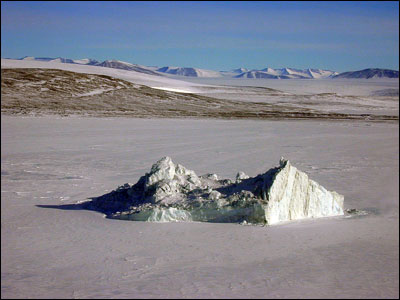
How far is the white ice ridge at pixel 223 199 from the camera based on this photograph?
4973mm

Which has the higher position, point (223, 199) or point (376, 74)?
point (376, 74)

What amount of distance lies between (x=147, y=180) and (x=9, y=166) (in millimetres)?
4423

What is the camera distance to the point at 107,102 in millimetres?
30000

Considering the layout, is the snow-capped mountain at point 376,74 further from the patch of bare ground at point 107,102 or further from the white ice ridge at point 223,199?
the white ice ridge at point 223,199

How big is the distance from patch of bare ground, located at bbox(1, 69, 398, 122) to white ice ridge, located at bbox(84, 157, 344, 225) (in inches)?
700

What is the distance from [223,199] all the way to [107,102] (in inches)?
1014

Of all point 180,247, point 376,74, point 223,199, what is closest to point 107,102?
point 223,199

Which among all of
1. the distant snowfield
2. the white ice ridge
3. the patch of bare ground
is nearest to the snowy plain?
the white ice ridge

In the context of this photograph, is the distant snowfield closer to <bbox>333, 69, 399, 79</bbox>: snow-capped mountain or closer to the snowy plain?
the snowy plain

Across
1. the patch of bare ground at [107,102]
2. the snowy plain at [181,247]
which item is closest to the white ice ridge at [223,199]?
the snowy plain at [181,247]

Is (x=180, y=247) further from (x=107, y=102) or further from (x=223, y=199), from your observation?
(x=107, y=102)

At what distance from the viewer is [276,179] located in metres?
5.05

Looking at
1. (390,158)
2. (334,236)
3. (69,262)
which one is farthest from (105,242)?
(390,158)

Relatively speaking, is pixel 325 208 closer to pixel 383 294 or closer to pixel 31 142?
pixel 383 294
